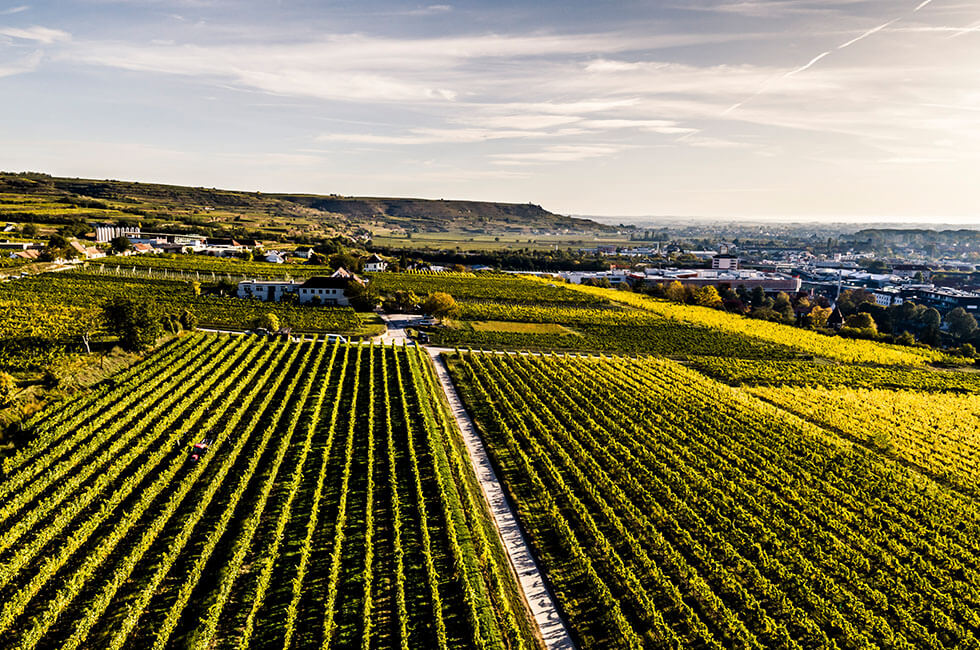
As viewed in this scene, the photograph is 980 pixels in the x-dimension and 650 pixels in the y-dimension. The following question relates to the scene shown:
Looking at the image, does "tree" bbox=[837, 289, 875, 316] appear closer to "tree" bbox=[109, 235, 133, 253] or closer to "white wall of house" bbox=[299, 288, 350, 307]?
"white wall of house" bbox=[299, 288, 350, 307]

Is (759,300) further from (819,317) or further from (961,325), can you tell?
(961,325)

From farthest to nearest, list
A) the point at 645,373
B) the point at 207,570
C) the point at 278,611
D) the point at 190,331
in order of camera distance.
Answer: the point at 190,331
the point at 645,373
the point at 207,570
the point at 278,611

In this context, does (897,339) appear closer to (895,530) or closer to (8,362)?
(895,530)

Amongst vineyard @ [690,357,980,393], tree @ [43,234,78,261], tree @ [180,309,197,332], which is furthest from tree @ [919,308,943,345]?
tree @ [43,234,78,261]

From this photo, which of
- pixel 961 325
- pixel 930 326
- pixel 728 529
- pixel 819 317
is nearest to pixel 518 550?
pixel 728 529

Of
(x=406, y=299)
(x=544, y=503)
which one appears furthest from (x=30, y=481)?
(x=406, y=299)

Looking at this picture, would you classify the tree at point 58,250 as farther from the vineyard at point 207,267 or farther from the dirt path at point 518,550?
the dirt path at point 518,550
